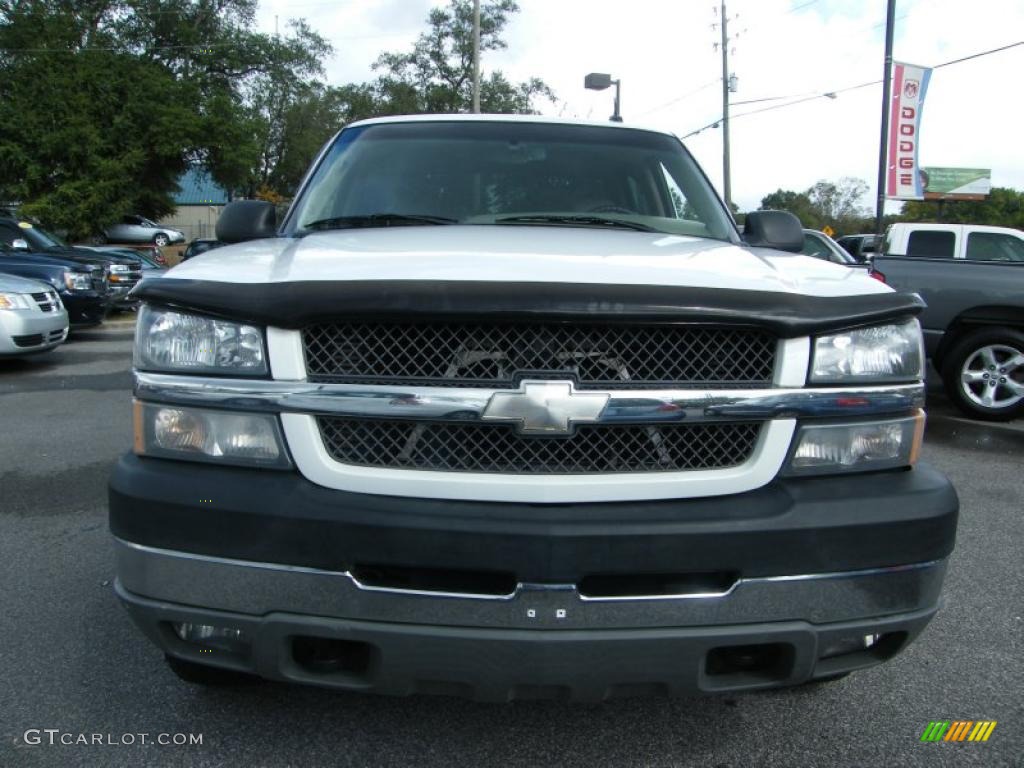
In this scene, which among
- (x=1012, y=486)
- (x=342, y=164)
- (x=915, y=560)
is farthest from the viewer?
(x=1012, y=486)

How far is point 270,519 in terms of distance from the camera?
1.87 meters

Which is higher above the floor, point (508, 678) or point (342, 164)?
point (342, 164)

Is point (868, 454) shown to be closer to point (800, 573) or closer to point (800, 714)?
point (800, 573)

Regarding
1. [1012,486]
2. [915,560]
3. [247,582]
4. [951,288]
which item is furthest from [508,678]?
[951,288]

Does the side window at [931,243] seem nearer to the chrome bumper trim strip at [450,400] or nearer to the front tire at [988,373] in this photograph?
the front tire at [988,373]

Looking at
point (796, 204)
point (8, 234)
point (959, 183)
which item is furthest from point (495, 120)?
point (796, 204)

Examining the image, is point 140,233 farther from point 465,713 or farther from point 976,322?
point 465,713

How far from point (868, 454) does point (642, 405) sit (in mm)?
605

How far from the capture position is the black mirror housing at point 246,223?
3.17m

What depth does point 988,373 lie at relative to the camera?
7539 mm

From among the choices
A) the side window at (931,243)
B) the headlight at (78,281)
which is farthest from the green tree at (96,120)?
the side window at (931,243)

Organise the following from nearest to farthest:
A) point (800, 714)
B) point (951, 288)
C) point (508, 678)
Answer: point (508, 678) < point (800, 714) < point (951, 288)

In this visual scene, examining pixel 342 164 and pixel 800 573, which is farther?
pixel 342 164

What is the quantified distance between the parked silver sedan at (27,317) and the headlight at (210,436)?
8.34m
